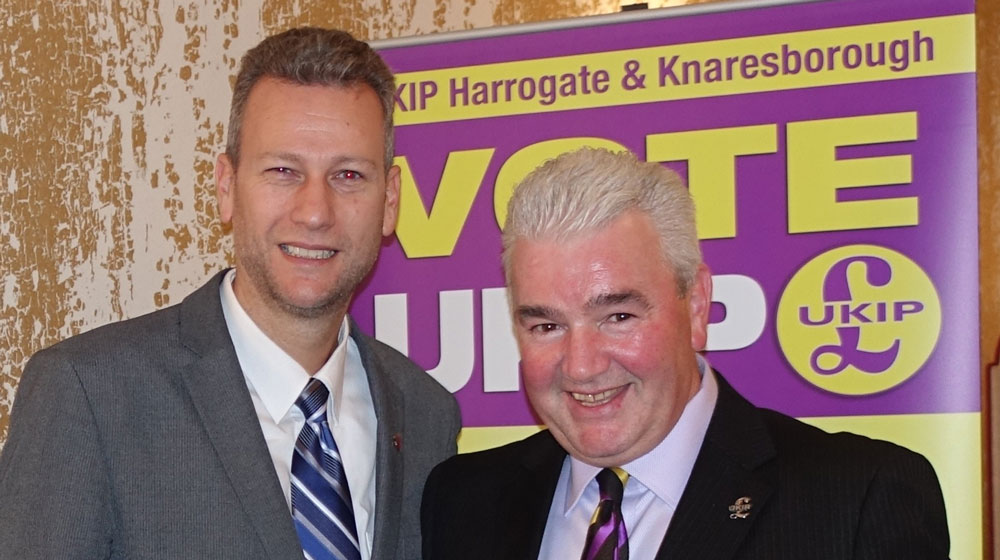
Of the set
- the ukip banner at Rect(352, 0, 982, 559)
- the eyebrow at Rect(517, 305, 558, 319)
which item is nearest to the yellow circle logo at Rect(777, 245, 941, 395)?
the ukip banner at Rect(352, 0, 982, 559)

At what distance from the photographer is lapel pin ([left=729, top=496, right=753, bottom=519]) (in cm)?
179

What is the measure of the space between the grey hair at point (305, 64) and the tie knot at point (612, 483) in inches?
35.7

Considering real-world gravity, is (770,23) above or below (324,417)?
above

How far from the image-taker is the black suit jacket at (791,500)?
5.68 ft

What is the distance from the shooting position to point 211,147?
10.4 feet

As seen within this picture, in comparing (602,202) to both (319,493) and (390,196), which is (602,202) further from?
(319,493)

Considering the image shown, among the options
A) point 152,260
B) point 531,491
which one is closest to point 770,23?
point 531,491

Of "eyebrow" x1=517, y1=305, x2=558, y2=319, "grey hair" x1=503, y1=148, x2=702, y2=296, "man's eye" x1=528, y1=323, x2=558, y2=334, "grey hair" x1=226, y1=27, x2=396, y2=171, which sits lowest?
"man's eye" x1=528, y1=323, x2=558, y2=334

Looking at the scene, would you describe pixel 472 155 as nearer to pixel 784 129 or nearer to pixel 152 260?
pixel 784 129

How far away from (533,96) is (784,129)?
612mm

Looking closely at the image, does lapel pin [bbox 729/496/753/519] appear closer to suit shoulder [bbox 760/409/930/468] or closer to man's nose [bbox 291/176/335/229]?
suit shoulder [bbox 760/409/930/468]

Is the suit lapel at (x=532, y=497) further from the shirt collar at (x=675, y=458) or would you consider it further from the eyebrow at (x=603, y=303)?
the eyebrow at (x=603, y=303)

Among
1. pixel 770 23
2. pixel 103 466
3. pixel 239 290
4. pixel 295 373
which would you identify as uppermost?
pixel 770 23

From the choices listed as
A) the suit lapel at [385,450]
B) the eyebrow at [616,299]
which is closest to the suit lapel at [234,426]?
the suit lapel at [385,450]
